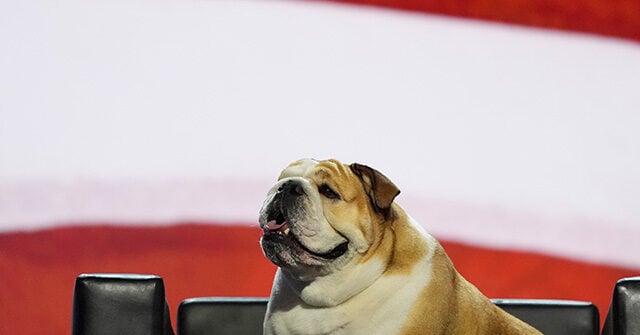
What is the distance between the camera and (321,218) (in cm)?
226

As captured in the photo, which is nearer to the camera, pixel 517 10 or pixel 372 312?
pixel 372 312

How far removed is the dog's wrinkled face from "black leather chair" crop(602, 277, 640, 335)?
723mm

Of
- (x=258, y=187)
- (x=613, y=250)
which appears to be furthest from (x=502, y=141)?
(x=258, y=187)

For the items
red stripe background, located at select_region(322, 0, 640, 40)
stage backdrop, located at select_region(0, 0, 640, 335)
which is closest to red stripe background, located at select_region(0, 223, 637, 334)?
stage backdrop, located at select_region(0, 0, 640, 335)

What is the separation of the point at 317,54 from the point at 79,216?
97 cm

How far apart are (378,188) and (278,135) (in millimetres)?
1306

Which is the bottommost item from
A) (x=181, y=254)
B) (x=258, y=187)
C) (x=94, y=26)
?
(x=181, y=254)

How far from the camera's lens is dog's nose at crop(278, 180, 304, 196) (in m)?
2.28

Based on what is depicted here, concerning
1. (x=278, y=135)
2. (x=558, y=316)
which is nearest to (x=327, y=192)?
(x=558, y=316)

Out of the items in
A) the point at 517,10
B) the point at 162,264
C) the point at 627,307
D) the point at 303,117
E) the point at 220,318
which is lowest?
the point at 162,264

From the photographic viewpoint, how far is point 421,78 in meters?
3.64

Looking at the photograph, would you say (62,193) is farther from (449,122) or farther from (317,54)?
(449,122)

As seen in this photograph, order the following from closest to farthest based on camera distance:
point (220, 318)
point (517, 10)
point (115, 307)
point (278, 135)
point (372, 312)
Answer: point (372, 312) < point (115, 307) < point (220, 318) < point (278, 135) < point (517, 10)

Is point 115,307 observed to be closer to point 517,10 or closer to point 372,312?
point 372,312
